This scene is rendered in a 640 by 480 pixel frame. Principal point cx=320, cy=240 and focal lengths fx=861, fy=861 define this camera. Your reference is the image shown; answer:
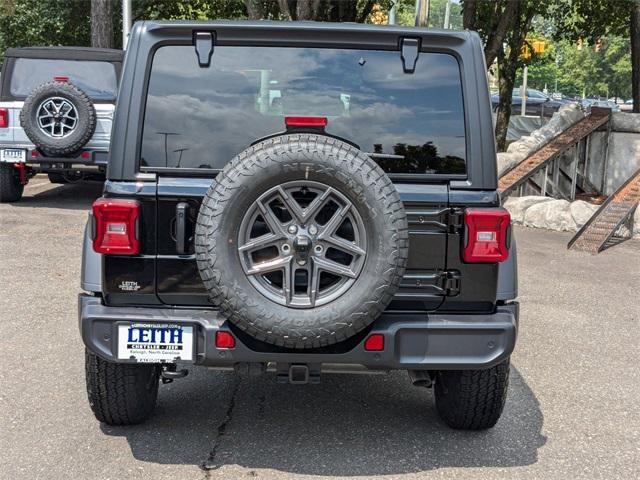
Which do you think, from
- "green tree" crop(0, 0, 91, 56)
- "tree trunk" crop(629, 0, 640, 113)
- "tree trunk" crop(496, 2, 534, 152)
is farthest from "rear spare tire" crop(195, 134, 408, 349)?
"green tree" crop(0, 0, 91, 56)

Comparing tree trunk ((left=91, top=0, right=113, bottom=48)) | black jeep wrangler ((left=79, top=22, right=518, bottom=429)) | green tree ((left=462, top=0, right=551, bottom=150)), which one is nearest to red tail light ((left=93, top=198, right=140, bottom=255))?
black jeep wrangler ((left=79, top=22, right=518, bottom=429))

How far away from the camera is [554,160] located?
14.5 m

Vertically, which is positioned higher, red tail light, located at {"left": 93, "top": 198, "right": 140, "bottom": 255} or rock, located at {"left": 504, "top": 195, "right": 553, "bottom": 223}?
red tail light, located at {"left": 93, "top": 198, "right": 140, "bottom": 255}

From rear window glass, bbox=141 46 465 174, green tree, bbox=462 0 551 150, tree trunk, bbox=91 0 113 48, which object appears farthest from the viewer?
green tree, bbox=462 0 551 150

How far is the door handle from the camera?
11.9 ft

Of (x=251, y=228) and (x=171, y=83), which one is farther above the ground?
(x=171, y=83)

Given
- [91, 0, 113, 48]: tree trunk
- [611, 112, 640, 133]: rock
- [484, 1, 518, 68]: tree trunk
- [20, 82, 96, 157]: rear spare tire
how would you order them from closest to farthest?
1. [20, 82, 96, 157]: rear spare tire
2. [611, 112, 640, 133]: rock
3. [91, 0, 113, 48]: tree trunk
4. [484, 1, 518, 68]: tree trunk

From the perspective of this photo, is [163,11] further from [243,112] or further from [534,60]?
[243,112]

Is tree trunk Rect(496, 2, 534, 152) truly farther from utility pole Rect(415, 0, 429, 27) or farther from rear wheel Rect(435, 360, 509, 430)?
rear wheel Rect(435, 360, 509, 430)


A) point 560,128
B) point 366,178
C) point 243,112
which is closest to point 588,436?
point 366,178

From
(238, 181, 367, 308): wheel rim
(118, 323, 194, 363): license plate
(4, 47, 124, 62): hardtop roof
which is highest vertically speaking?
(4, 47, 124, 62): hardtop roof

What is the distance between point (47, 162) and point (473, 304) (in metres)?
8.59

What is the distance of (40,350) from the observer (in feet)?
18.2

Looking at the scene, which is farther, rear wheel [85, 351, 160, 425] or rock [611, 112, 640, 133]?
rock [611, 112, 640, 133]
